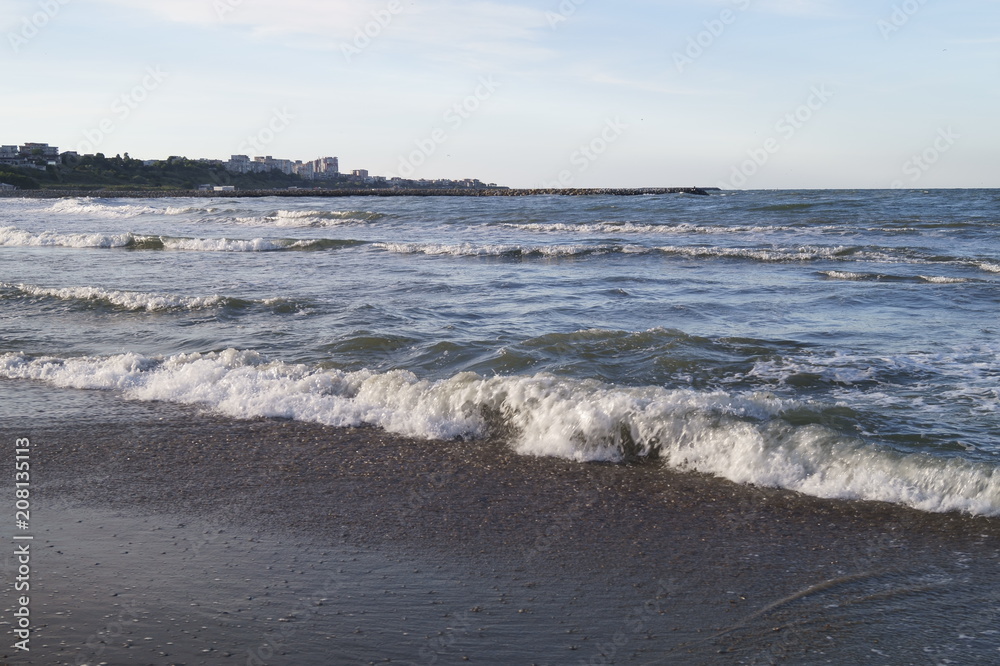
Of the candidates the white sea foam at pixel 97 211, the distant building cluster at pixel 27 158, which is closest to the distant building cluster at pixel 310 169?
the distant building cluster at pixel 27 158

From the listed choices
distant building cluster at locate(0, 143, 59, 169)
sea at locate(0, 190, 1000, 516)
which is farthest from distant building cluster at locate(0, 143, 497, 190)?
sea at locate(0, 190, 1000, 516)

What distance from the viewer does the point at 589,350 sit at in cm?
826

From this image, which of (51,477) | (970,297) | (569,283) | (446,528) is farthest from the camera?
(569,283)

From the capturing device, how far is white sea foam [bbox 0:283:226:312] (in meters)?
11.1

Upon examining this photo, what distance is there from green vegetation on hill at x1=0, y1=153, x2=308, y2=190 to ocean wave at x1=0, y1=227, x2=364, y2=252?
192 feet

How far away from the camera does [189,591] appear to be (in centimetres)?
362

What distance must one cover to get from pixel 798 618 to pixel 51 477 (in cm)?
460

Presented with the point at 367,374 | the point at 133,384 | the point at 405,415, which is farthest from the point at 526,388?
the point at 133,384

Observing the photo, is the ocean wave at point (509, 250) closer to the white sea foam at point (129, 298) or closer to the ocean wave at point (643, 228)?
the ocean wave at point (643, 228)

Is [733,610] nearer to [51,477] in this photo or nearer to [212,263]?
[51,477]

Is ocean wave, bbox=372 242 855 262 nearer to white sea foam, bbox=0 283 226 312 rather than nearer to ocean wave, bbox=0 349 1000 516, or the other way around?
white sea foam, bbox=0 283 226 312

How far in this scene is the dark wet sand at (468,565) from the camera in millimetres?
3234

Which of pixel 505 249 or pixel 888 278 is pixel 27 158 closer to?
pixel 505 249

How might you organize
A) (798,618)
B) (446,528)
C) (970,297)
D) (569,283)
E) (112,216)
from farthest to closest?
(112,216) → (569,283) → (970,297) → (446,528) → (798,618)
